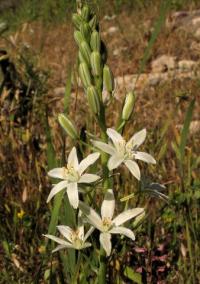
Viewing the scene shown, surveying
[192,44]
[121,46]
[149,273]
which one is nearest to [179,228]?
[149,273]

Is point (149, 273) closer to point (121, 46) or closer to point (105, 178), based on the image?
point (105, 178)

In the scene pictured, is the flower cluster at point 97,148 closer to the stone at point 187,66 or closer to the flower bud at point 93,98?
the flower bud at point 93,98

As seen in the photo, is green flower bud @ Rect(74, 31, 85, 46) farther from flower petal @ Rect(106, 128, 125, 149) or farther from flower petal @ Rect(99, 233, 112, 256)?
flower petal @ Rect(99, 233, 112, 256)

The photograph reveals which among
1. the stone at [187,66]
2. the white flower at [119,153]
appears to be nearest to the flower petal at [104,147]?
the white flower at [119,153]

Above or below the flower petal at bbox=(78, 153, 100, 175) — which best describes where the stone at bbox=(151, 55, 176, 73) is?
above

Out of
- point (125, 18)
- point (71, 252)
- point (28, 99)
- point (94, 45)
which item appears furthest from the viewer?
point (125, 18)

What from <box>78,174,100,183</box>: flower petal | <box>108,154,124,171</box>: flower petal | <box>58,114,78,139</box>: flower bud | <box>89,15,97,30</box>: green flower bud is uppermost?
<box>89,15,97,30</box>: green flower bud

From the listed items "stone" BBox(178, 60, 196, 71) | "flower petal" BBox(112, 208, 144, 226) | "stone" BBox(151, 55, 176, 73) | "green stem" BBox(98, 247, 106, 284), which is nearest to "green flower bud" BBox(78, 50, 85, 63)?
"flower petal" BBox(112, 208, 144, 226)
